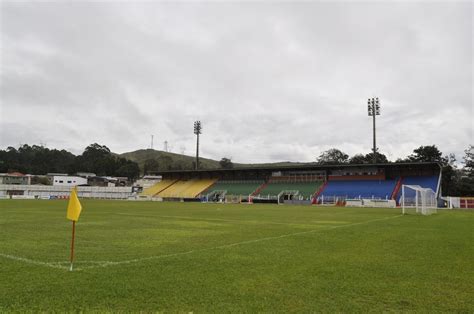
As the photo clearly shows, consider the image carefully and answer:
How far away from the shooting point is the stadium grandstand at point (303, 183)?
58938 mm

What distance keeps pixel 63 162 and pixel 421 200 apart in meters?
171

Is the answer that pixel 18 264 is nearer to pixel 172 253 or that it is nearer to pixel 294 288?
pixel 172 253

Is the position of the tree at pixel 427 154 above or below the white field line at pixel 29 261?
above

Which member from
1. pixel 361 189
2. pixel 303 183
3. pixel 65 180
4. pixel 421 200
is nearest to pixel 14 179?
pixel 65 180

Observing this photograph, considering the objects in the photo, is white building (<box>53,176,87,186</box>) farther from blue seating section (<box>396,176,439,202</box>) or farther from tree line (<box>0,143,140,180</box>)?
blue seating section (<box>396,176,439,202</box>)

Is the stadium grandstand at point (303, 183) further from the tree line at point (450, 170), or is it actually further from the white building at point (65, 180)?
the white building at point (65, 180)

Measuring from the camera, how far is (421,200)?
3388 cm

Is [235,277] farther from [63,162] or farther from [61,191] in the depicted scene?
[63,162]

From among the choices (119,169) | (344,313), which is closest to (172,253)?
(344,313)

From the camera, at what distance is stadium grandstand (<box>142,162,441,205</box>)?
58938 millimetres

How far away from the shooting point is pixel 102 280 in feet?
21.7

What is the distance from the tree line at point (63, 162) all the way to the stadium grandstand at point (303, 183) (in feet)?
243

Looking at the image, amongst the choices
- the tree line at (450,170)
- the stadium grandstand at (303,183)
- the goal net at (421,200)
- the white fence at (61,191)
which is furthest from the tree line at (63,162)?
the goal net at (421,200)

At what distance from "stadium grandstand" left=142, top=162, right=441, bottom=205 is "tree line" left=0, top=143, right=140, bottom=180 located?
2922 inches
